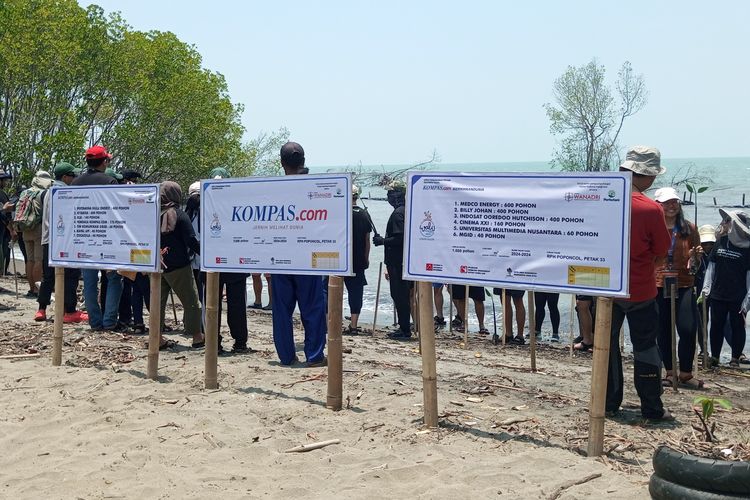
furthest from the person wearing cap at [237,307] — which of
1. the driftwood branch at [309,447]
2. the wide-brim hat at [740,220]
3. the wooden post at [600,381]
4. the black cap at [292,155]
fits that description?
the wide-brim hat at [740,220]

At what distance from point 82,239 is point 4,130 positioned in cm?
1859

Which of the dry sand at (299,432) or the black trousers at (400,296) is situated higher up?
the black trousers at (400,296)

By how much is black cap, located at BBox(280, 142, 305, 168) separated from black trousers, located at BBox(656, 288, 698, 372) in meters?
3.40

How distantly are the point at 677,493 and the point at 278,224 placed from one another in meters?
3.68

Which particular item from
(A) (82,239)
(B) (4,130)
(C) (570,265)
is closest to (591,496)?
(C) (570,265)

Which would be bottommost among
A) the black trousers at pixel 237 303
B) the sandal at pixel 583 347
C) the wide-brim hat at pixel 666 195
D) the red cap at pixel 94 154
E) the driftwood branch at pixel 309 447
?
the sandal at pixel 583 347

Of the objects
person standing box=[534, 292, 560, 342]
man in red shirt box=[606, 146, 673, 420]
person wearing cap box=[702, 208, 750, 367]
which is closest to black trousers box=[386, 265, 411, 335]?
person standing box=[534, 292, 560, 342]

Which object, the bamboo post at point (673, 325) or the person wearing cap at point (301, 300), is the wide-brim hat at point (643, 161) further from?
the person wearing cap at point (301, 300)

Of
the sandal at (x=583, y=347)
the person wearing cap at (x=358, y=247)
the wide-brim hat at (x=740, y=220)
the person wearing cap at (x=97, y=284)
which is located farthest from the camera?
the sandal at (x=583, y=347)

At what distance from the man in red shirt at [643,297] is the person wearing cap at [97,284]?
18.7 feet

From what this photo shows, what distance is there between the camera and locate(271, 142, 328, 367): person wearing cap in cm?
805

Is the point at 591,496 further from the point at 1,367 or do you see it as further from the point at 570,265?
the point at 1,367

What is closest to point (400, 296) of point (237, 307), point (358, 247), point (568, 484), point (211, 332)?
point (358, 247)

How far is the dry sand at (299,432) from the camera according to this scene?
203 inches
